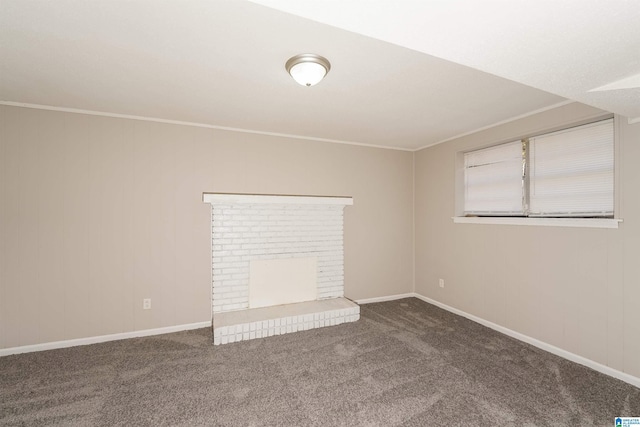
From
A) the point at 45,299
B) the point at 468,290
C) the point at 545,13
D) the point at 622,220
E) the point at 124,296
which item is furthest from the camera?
the point at 468,290

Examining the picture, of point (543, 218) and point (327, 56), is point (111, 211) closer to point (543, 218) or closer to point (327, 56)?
point (327, 56)

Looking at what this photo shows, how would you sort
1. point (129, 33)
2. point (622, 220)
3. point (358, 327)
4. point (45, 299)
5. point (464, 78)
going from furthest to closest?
point (358, 327) → point (45, 299) → point (622, 220) → point (464, 78) → point (129, 33)

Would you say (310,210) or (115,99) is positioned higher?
(115,99)

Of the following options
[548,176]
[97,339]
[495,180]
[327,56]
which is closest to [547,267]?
[548,176]

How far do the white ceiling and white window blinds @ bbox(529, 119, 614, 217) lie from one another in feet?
1.40

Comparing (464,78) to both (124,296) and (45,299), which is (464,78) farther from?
(45,299)

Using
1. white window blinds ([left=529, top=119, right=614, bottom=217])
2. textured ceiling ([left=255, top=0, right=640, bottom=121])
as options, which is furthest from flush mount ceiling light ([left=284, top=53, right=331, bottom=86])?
white window blinds ([left=529, top=119, right=614, bottom=217])

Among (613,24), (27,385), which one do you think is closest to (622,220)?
(613,24)

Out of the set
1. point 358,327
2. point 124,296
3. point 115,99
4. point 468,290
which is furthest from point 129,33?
point 468,290

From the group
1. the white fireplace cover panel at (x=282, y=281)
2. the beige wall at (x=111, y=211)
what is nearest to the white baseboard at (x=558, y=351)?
the white fireplace cover panel at (x=282, y=281)

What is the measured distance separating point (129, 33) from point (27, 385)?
8.97ft

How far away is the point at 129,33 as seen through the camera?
1.70 meters

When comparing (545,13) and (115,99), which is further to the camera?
(115,99)

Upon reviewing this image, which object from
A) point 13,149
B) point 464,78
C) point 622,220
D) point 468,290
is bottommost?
point 468,290
